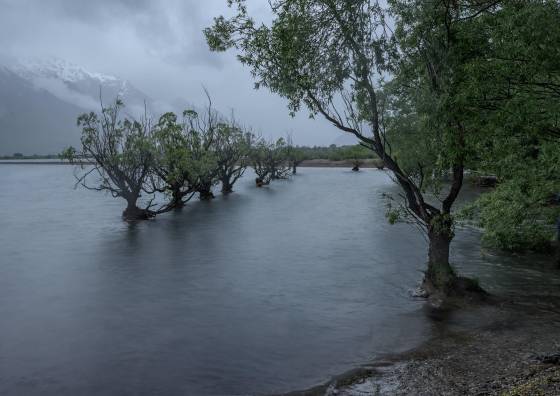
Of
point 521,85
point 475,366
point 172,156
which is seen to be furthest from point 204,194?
point 475,366

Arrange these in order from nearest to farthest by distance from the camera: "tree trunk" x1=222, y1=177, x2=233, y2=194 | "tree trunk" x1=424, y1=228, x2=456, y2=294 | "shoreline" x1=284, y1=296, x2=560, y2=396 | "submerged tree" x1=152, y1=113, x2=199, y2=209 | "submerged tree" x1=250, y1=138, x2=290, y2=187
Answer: "shoreline" x1=284, y1=296, x2=560, y2=396, "tree trunk" x1=424, y1=228, x2=456, y2=294, "submerged tree" x1=152, y1=113, x2=199, y2=209, "tree trunk" x1=222, y1=177, x2=233, y2=194, "submerged tree" x1=250, y1=138, x2=290, y2=187

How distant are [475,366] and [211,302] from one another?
10934 millimetres

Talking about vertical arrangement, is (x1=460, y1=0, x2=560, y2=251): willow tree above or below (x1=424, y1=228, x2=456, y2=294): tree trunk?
above

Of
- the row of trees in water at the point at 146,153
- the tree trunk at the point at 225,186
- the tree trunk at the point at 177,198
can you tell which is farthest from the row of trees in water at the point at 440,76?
the tree trunk at the point at 225,186

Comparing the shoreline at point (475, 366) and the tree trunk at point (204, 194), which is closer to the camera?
→ the shoreline at point (475, 366)

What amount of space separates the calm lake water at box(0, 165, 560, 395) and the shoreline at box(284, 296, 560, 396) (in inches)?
28.1

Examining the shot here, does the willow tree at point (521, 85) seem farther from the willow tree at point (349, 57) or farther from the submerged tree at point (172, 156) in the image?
the submerged tree at point (172, 156)

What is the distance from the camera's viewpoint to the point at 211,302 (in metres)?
20.6

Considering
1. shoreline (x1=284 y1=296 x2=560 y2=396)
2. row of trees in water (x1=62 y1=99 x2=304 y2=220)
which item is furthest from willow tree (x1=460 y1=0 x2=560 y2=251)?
row of trees in water (x1=62 y1=99 x2=304 y2=220)

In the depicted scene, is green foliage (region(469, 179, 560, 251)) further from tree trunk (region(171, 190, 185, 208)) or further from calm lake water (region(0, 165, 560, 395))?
tree trunk (region(171, 190, 185, 208))

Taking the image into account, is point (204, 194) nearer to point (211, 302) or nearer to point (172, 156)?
point (172, 156)

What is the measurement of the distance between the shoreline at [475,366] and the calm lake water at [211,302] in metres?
0.71

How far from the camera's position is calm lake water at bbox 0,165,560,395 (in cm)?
1380

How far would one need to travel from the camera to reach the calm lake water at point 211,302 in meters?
13.8
